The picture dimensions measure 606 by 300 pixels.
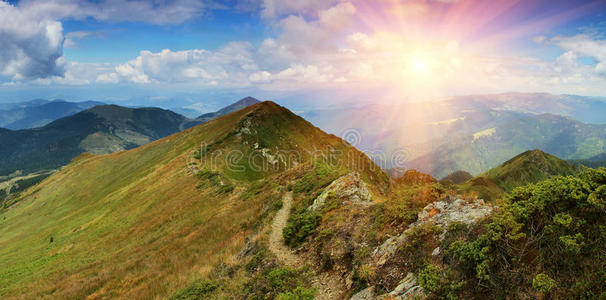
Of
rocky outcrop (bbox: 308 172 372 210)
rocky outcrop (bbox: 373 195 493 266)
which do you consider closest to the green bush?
rocky outcrop (bbox: 308 172 372 210)

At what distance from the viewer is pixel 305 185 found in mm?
26422

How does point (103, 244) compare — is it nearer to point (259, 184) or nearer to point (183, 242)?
point (183, 242)

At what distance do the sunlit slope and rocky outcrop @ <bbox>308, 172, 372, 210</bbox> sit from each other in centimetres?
549

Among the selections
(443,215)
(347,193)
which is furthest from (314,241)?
(443,215)

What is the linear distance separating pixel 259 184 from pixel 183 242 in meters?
12.9

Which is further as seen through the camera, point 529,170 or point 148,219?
point 529,170

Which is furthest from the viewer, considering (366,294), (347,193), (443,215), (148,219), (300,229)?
(148,219)

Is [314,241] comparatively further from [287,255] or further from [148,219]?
[148,219]

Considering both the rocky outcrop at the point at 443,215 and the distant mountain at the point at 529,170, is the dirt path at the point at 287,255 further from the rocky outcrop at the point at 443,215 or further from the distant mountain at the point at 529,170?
the distant mountain at the point at 529,170

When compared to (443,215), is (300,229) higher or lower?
lower

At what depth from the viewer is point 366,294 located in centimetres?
913

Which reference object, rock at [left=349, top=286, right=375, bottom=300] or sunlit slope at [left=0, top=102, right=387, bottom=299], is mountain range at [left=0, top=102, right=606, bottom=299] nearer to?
rock at [left=349, top=286, right=375, bottom=300]

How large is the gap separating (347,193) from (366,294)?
33.0 ft

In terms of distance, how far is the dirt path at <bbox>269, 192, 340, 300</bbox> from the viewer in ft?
35.0
